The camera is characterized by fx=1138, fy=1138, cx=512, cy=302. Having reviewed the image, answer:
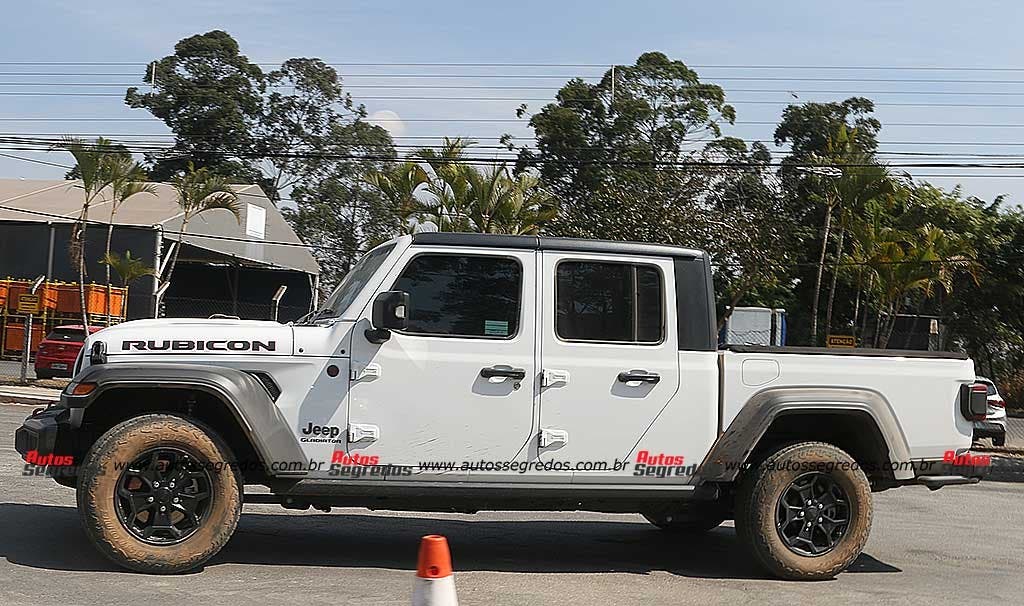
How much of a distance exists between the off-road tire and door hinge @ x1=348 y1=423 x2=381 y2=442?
2.02 m

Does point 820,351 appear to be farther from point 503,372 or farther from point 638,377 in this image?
point 503,372

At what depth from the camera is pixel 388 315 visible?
6715 mm

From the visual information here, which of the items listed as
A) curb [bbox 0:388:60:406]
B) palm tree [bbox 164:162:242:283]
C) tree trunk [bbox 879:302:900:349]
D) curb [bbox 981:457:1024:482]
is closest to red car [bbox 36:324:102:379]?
curb [bbox 0:388:60:406]

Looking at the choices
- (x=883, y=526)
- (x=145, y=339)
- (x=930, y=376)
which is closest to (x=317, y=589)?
(x=145, y=339)

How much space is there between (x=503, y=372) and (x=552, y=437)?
1.66ft

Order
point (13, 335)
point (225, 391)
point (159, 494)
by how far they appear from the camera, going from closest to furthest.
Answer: point (225, 391), point (159, 494), point (13, 335)

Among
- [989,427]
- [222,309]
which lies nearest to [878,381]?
[989,427]

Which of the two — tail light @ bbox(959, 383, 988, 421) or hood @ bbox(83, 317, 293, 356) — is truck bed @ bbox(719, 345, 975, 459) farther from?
hood @ bbox(83, 317, 293, 356)

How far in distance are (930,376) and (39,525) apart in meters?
6.23

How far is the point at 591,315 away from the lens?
7.23 meters

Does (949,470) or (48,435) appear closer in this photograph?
(48,435)

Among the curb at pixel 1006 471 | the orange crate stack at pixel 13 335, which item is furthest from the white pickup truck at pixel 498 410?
the orange crate stack at pixel 13 335

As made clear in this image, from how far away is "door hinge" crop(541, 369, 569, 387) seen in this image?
23.1 feet

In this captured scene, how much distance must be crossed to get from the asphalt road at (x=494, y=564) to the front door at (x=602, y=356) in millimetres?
864
